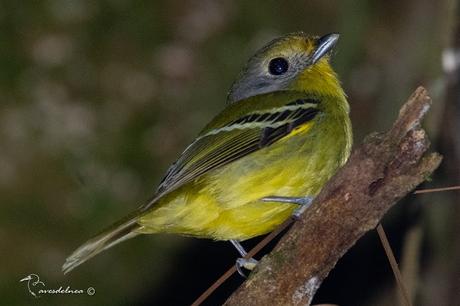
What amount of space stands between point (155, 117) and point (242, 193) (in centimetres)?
324

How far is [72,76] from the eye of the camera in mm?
7238

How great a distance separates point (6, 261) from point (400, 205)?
9.47 ft

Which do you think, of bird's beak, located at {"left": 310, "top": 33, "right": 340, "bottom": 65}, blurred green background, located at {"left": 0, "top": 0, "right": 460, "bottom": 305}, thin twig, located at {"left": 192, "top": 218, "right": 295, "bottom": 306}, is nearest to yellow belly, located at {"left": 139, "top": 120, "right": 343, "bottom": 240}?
thin twig, located at {"left": 192, "top": 218, "right": 295, "bottom": 306}

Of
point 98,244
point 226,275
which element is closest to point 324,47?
point 98,244

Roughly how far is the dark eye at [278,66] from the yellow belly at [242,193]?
3.01 ft

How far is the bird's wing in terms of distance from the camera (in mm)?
4250

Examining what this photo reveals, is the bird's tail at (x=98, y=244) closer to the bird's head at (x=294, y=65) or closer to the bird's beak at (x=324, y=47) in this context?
the bird's head at (x=294, y=65)

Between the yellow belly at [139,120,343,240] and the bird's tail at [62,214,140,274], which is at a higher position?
the bird's tail at [62,214,140,274]

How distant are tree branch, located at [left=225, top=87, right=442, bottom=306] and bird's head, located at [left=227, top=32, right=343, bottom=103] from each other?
62.1 inches

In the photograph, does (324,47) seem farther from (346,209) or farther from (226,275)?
(226,275)

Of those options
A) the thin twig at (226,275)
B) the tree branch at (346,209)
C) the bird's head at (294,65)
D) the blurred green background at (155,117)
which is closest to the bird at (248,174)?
the bird's head at (294,65)

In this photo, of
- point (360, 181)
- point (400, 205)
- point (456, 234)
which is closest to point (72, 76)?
point (400, 205)

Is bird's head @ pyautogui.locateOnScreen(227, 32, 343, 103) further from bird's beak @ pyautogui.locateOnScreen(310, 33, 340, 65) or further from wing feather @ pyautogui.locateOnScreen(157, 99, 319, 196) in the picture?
wing feather @ pyautogui.locateOnScreen(157, 99, 319, 196)

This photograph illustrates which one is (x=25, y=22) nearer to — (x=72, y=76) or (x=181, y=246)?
(x=72, y=76)
